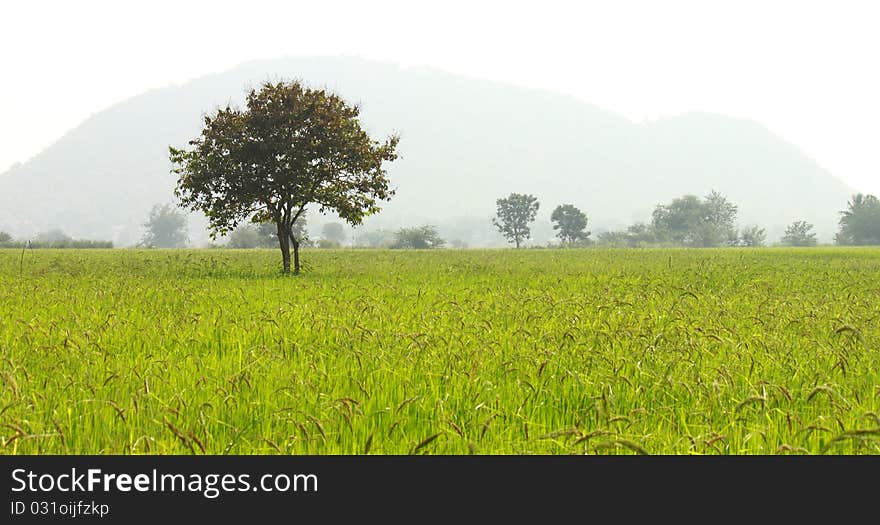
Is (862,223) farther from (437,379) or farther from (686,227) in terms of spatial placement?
(437,379)

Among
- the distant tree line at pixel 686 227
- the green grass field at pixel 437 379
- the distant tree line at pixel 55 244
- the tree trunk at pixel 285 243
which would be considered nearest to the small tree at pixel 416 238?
the distant tree line at pixel 686 227

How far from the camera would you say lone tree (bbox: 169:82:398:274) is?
72.4ft

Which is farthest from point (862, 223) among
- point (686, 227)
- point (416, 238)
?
point (416, 238)

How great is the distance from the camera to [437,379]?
18.0ft

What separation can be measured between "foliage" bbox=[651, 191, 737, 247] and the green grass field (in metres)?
150

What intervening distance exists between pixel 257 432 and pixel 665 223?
539ft

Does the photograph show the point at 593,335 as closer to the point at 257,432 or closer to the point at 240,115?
the point at 257,432

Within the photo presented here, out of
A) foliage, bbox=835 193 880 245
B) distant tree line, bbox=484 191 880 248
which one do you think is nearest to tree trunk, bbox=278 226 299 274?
distant tree line, bbox=484 191 880 248

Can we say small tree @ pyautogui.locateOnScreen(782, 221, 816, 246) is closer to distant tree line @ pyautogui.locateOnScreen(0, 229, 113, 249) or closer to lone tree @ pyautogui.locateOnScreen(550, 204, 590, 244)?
lone tree @ pyautogui.locateOnScreen(550, 204, 590, 244)

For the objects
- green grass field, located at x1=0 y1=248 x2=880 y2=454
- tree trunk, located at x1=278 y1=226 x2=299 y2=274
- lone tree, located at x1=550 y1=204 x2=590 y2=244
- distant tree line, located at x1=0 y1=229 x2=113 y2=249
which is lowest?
green grass field, located at x1=0 y1=248 x2=880 y2=454

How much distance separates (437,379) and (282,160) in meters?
18.6

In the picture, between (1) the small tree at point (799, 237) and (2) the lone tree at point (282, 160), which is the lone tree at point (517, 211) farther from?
(2) the lone tree at point (282, 160)

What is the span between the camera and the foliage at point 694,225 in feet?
484

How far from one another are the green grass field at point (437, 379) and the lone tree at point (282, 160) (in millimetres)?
11615
